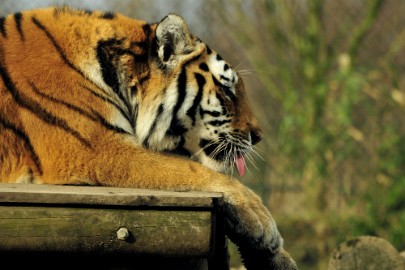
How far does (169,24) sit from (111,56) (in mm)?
246

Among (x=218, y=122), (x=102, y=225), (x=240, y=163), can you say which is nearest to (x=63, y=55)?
(x=218, y=122)

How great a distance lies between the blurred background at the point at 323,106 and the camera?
644 centimetres

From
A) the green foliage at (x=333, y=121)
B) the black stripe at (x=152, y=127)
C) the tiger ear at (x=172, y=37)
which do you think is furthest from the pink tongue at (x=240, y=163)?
the green foliage at (x=333, y=121)

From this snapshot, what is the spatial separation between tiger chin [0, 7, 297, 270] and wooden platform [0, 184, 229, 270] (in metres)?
0.27

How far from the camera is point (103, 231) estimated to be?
2.16 metres

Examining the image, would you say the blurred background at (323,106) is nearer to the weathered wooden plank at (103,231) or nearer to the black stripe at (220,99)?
the black stripe at (220,99)

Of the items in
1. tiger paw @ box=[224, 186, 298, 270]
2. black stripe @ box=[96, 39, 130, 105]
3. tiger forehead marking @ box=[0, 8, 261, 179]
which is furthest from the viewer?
black stripe @ box=[96, 39, 130, 105]

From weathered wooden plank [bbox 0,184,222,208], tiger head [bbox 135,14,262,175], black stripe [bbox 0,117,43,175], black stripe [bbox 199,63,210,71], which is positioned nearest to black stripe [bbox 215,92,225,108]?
tiger head [bbox 135,14,262,175]

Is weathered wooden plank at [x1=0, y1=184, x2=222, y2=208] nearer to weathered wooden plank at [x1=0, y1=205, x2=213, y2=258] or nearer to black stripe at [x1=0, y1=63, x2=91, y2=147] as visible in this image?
weathered wooden plank at [x1=0, y1=205, x2=213, y2=258]

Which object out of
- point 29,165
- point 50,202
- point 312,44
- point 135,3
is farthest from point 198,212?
point 312,44

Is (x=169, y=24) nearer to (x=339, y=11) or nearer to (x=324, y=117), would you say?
(x=324, y=117)

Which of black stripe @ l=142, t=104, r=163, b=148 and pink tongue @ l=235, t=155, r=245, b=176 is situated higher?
black stripe @ l=142, t=104, r=163, b=148

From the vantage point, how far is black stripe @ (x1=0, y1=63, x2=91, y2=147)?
271 centimetres

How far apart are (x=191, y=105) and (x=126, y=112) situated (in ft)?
0.85
